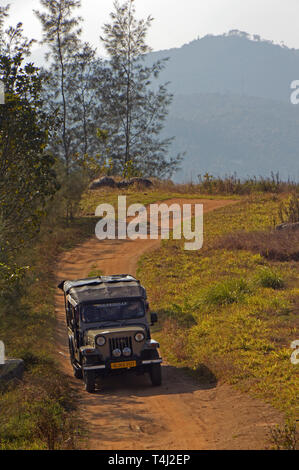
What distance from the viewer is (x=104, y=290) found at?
49.2 ft

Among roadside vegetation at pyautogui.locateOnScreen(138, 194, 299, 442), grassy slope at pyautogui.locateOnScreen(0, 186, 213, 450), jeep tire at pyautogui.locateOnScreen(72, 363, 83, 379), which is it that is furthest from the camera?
jeep tire at pyautogui.locateOnScreen(72, 363, 83, 379)

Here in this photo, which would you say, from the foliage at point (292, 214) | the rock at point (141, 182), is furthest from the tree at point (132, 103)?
the foliage at point (292, 214)

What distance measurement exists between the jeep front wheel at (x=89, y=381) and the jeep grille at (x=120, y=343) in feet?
2.26

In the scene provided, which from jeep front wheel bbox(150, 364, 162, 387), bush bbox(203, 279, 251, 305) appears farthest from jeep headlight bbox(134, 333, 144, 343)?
bush bbox(203, 279, 251, 305)

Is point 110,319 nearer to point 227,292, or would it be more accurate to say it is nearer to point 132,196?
point 227,292

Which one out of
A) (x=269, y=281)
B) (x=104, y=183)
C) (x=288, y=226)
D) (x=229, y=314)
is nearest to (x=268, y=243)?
(x=288, y=226)

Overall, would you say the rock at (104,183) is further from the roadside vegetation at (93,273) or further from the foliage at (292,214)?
the foliage at (292,214)

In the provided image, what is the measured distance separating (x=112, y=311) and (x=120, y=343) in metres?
0.96

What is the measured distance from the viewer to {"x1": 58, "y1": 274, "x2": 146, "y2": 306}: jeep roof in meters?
14.8

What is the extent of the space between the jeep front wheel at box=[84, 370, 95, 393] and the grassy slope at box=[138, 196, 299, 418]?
105 inches

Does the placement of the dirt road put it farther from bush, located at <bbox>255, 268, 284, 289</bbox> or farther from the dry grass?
the dry grass

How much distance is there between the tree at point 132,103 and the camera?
4991cm

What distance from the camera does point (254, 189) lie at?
42906 millimetres
